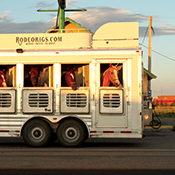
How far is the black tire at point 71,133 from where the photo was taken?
1230 centimetres

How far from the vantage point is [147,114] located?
21953mm

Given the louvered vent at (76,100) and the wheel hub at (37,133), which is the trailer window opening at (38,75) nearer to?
the louvered vent at (76,100)

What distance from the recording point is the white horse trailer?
12.2 m

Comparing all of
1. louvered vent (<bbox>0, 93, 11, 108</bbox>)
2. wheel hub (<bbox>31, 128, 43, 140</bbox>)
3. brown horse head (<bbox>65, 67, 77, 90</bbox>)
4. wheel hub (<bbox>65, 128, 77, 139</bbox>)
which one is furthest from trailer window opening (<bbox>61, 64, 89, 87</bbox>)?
louvered vent (<bbox>0, 93, 11, 108</bbox>)

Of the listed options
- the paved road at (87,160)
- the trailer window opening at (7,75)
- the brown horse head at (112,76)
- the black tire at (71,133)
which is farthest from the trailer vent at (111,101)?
the trailer window opening at (7,75)

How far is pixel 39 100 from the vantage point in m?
12.4

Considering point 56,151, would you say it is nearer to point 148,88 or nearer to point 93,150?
point 93,150

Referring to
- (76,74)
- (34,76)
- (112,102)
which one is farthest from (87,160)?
(34,76)

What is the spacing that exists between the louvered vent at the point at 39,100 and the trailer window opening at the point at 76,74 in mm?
723

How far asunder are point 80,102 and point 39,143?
6.34 feet

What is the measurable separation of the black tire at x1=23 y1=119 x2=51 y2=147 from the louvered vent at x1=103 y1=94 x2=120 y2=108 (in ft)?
6.86
